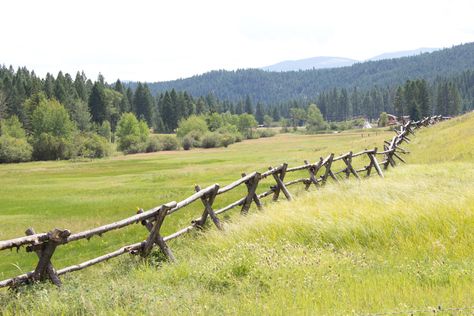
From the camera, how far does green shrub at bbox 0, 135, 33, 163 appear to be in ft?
285

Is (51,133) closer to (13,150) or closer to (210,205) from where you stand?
(13,150)

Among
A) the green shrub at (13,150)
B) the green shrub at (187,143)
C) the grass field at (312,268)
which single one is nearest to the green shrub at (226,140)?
the green shrub at (187,143)

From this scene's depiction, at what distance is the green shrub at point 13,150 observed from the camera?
8681cm

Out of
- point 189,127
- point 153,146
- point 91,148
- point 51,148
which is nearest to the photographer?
point 51,148

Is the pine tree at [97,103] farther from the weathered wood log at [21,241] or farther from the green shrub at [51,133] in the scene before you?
the weathered wood log at [21,241]

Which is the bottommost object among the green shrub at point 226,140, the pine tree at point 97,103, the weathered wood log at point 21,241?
the green shrub at point 226,140

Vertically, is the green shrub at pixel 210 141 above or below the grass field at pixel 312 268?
below


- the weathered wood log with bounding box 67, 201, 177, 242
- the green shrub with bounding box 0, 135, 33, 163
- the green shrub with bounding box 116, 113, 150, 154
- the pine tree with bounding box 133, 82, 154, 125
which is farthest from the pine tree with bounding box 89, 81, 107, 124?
the weathered wood log with bounding box 67, 201, 177, 242

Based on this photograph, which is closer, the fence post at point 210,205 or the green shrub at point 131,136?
the fence post at point 210,205

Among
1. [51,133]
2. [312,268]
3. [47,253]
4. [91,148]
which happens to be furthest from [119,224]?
[51,133]

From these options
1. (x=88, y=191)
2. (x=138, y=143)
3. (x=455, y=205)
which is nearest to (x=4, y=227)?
(x=88, y=191)

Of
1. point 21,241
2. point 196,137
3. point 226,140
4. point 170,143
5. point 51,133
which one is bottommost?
point 226,140

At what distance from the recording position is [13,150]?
87500 millimetres

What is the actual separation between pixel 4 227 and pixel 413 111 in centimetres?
11567
